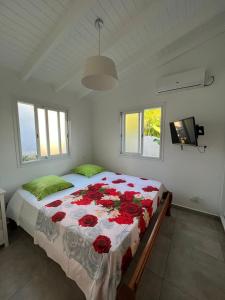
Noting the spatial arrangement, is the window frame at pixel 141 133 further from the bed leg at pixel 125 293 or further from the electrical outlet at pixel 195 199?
the bed leg at pixel 125 293

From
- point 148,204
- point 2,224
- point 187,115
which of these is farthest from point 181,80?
point 2,224

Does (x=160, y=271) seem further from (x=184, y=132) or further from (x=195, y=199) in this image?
(x=184, y=132)

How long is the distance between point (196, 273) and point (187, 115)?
90.7 inches

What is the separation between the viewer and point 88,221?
53.8 inches

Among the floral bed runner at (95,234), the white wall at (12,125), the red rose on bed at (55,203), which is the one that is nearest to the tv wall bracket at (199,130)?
the floral bed runner at (95,234)

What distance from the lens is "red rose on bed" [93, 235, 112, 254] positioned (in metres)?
1.06

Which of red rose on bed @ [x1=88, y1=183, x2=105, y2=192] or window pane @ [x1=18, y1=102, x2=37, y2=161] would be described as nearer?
red rose on bed @ [x1=88, y1=183, x2=105, y2=192]

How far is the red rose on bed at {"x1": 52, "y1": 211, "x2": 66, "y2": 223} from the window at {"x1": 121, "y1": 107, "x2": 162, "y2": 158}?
7.02ft

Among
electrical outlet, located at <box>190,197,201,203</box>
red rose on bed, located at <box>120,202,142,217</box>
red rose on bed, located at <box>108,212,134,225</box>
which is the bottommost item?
electrical outlet, located at <box>190,197,201,203</box>

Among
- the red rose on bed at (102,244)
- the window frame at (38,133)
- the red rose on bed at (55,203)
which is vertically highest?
the window frame at (38,133)

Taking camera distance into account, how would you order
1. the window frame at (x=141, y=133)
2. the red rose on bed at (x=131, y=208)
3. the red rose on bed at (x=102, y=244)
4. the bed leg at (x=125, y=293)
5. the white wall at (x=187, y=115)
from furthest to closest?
the window frame at (x=141, y=133) → the white wall at (x=187, y=115) → the red rose on bed at (x=131, y=208) → the red rose on bed at (x=102, y=244) → the bed leg at (x=125, y=293)

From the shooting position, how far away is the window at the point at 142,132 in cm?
291

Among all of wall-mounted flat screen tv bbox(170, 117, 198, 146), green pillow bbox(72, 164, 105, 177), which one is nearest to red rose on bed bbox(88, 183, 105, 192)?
green pillow bbox(72, 164, 105, 177)

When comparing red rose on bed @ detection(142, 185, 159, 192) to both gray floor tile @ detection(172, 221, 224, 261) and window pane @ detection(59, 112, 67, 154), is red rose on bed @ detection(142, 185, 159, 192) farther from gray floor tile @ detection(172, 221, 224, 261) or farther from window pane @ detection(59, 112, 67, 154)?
window pane @ detection(59, 112, 67, 154)
